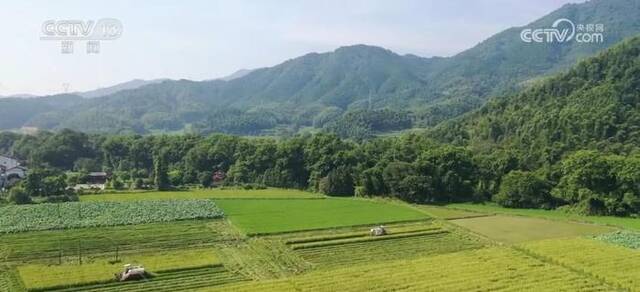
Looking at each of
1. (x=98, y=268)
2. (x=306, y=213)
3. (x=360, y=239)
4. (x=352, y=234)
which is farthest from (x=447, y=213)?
(x=98, y=268)

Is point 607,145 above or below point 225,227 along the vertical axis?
above

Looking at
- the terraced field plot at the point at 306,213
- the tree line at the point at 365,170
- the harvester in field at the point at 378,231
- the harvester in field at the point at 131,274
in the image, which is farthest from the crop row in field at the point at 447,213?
the harvester in field at the point at 131,274

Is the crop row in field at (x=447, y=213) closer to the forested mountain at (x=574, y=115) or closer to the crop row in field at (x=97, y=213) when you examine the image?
the crop row in field at (x=97, y=213)

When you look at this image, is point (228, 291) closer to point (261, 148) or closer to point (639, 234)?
point (639, 234)

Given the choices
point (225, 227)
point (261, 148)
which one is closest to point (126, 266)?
point (225, 227)

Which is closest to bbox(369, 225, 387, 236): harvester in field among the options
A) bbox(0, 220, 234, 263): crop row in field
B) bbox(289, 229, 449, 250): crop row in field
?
bbox(289, 229, 449, 250): crop row in field

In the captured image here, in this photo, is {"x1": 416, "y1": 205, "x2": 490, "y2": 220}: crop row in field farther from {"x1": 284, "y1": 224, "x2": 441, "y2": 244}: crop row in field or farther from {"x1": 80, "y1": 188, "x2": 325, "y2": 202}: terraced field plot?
{"x1": 80, "y1": 188, "x2": 325, "y2": 202}: terraced field plot

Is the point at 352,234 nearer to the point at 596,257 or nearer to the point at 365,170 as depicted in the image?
the point at 596,257
